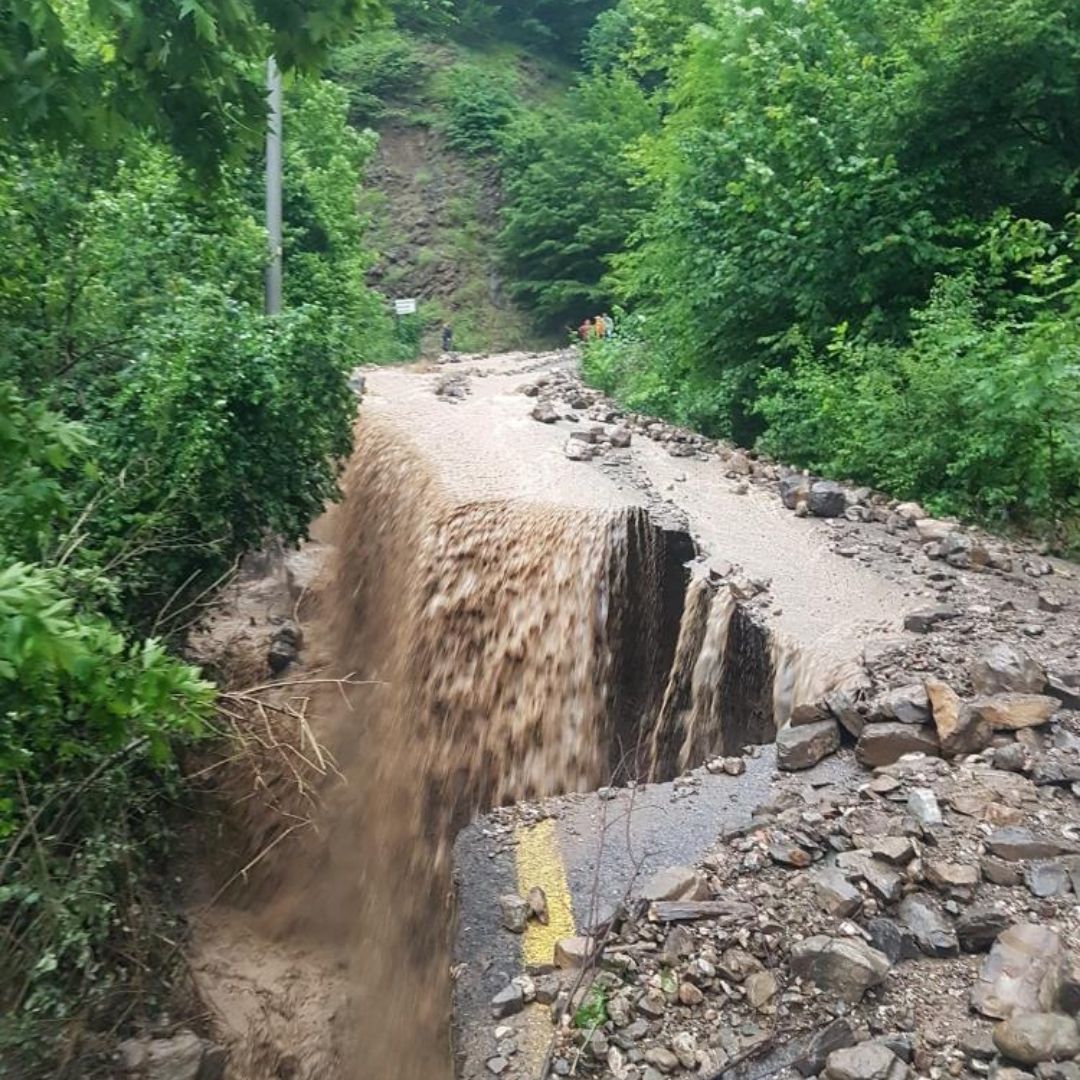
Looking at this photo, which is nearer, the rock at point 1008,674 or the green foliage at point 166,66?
the green foliage at point 166,66

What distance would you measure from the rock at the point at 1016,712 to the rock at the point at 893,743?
0.83 ft

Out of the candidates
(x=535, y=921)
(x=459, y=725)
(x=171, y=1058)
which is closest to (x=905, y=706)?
(x=535, y=921)

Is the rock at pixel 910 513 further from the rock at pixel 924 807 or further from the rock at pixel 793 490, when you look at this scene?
the rock at pixel 924 807

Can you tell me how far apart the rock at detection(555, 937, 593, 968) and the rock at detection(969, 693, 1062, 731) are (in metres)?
2.19

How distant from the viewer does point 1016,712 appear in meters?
4.71

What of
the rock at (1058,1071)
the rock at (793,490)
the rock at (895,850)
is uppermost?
the rock at (793,490)

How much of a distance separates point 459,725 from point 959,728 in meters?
3.63

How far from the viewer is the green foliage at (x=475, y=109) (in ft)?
102

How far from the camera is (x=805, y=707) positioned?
5.23 m

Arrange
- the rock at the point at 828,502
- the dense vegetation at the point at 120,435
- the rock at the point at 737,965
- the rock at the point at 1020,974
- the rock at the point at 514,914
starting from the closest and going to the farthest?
the dense vegetation at the point at 120,435, the rock at the point at 1020,974, the rock at the point at 737,965, the rock at the point at 514,914, the rock at the point at 828,502

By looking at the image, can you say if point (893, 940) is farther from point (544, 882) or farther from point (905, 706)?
point (544, 882)

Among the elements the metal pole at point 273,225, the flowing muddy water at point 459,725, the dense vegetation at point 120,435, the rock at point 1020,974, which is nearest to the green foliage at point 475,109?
the metal pole at point 273,225

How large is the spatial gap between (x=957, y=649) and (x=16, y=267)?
589 cm

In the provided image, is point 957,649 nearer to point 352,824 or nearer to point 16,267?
point 352,824
